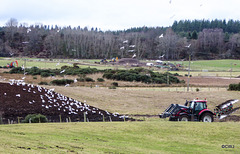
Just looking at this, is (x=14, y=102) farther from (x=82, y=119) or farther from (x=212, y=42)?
(x=212, y=42)

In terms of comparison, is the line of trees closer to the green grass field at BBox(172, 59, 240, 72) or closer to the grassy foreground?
the green grass field at BBox(172, 59, 240, 72)

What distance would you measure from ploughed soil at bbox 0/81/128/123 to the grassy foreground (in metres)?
7.94

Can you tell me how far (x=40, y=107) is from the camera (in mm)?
28328

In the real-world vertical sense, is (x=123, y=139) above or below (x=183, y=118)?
above

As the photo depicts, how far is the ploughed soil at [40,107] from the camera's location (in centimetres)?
2630

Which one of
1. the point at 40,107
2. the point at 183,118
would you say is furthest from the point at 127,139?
the point at 40,107

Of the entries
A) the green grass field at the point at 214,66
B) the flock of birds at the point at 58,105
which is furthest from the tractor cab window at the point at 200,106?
the green grass field at the point at 214,66

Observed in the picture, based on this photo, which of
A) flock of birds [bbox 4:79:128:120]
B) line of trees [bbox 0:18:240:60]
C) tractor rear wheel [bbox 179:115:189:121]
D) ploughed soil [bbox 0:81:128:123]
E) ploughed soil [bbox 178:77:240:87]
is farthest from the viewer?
line of trees [bbox 0:18:240:60]

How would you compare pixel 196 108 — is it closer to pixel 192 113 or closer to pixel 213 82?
pixel 192 113

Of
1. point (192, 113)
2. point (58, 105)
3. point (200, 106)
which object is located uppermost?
point (200, 106)

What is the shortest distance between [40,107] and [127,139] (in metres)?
15.0

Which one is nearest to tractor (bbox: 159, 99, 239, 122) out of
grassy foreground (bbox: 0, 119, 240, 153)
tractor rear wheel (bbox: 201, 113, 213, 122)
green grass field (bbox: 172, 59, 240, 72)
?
tractor rear wheel (bbox: 201, 113, 213, 122)

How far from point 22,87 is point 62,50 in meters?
129

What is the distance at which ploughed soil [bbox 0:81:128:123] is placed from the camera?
86.3ft
